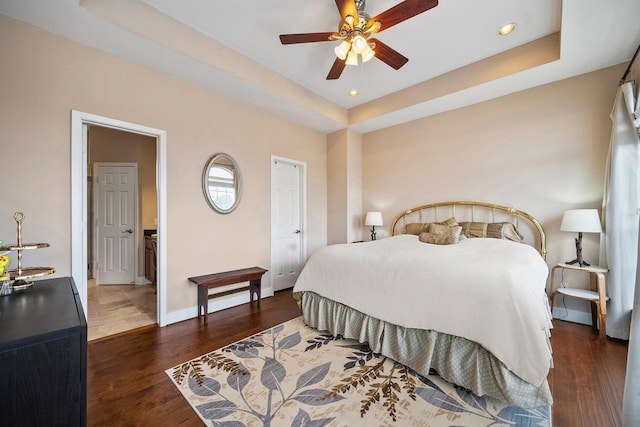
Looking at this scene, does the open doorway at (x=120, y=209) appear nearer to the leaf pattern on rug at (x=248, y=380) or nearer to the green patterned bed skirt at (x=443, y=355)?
the leaf pattern on rug at (x=248, y=380)

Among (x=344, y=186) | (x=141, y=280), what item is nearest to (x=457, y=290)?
(x=344, y=186)

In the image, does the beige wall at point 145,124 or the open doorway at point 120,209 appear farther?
the open doorway at point 120,209

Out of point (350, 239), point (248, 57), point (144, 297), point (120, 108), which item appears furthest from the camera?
point (350, 239)

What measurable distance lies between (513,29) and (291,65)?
93.9 inches

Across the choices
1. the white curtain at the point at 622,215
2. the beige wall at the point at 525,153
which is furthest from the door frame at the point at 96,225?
the white curtain at the point at 622,215

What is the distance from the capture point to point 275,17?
2480 mm

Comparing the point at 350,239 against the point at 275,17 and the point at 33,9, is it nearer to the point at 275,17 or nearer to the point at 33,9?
the point at 275,17

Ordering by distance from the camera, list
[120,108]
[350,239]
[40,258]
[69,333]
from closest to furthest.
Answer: [69,333] < [40,258] < [120,108] < [350,239]

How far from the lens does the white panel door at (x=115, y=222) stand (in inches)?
178

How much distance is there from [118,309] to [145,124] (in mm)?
2365

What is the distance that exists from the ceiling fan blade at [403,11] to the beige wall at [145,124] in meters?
2.26

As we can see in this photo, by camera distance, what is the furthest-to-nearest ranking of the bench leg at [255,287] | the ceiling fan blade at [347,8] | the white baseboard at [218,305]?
the bench leg at [255,287]
the white baseboard at [218,305]
the ceiling fan blade at [347,8]

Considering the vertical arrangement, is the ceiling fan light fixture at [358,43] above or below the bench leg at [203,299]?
above

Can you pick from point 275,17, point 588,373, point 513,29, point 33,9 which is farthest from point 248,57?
point 588,373
